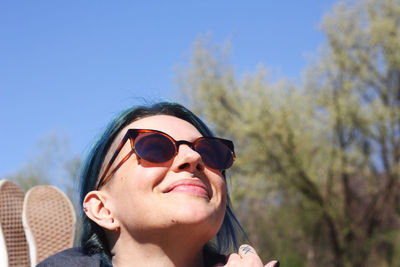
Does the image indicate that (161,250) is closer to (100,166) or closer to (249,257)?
(249,257)

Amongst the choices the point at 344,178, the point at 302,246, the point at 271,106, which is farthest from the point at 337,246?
the point at 271,106

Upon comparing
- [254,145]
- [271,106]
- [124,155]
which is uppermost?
[124,155]

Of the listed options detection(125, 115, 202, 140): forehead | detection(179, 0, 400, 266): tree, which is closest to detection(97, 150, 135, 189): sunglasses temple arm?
detection(125, 115, 202, 140): forehead

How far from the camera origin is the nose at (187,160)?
1.65 m

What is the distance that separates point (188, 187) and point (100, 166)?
0.44 metres

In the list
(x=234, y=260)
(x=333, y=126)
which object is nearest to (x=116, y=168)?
(x=234, y=260)

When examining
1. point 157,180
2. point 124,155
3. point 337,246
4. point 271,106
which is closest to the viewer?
point 157,180

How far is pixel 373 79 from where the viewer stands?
14.8 meters

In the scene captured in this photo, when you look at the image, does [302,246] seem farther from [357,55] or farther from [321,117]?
[357,55]

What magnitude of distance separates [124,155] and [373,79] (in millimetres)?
14194

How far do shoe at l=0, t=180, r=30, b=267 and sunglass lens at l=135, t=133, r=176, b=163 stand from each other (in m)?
1.10

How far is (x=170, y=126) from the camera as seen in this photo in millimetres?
1792

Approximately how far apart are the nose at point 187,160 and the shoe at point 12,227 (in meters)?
1.18

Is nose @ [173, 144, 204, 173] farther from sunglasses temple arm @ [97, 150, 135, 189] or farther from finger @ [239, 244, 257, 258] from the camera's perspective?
finger @ [239, 244, 257, 258]
